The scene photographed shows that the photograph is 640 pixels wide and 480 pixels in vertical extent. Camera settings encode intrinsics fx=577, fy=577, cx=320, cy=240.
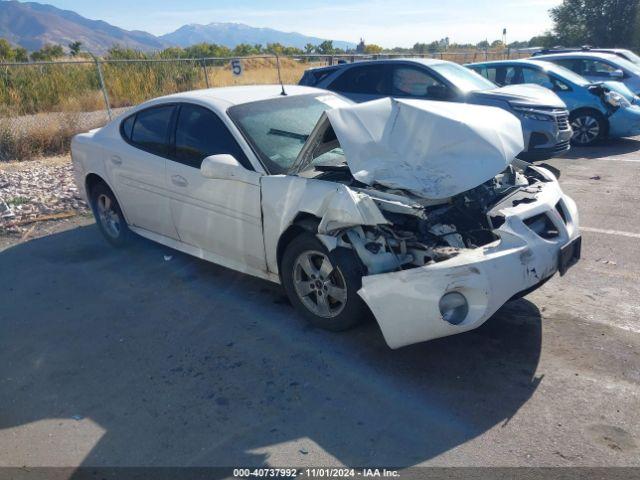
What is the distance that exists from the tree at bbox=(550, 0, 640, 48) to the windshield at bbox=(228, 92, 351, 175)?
31.1 metres

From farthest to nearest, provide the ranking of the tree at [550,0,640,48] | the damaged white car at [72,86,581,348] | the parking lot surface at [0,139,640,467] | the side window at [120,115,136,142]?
1. the tree at [550,0,640,48]
2. the side window at [120,115,136,142]
3. the damaged white car at [72,86,581,348]
4. the parking lot surface at [0,139,640,467]

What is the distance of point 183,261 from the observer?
5.74 metres

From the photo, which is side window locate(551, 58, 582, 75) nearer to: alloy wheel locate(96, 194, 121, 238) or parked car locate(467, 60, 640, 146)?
parked car locate(467, 60, 640, 146)

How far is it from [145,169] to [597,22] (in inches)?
1272

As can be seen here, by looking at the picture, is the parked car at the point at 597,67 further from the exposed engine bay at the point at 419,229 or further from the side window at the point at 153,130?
the exposed engine bay at the point at 419,229

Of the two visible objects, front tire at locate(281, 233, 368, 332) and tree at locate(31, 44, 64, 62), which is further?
tree at locate(31, 44, 64, 62)

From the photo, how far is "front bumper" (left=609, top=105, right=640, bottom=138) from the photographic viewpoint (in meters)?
10.6

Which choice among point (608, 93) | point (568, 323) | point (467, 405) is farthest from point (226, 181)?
point (608, 93)

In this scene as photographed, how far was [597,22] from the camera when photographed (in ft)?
101

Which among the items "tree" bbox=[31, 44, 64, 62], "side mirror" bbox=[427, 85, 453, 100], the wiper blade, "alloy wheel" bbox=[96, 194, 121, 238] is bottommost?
"alloy wheel" bbox=[96, 194, 121, 238]

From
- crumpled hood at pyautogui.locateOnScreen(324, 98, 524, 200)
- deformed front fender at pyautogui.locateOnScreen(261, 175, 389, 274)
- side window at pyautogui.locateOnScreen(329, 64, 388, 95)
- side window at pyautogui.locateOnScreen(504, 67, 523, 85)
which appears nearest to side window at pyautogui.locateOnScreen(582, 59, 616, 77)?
side window at pyautogui.locateOnScreen(504, 67, 523, 85)

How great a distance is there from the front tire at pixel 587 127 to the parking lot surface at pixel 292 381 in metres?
6.37

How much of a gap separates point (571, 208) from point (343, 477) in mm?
2668

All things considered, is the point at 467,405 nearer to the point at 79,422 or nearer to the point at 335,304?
the point at 335,304
